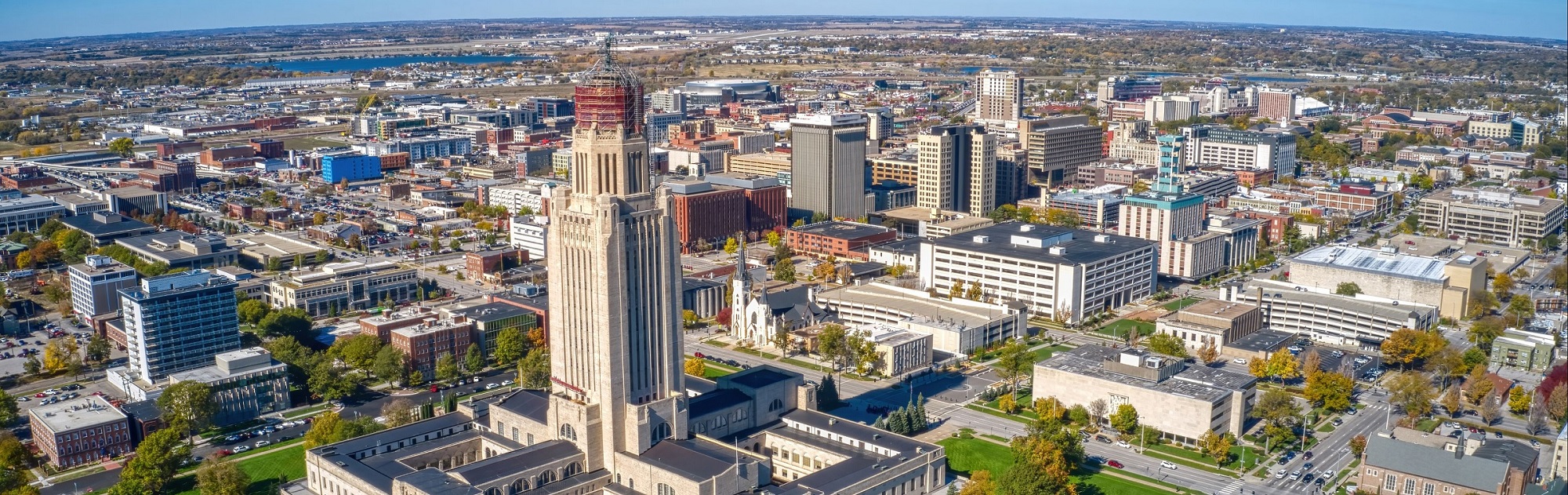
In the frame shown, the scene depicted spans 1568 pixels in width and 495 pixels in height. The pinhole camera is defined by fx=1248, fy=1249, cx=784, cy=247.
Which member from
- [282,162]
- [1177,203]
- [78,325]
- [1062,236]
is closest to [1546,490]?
[1062,236]

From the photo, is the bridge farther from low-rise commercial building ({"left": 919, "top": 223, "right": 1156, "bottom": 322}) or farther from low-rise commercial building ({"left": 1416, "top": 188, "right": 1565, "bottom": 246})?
low-rise commercial building ({"left": 1416, "top": 188, "right": 1565, "bottom": 246})

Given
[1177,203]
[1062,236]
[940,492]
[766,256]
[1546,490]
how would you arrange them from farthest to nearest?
1. [766,256]
2. [1177,203]
3. [1062,236]
4. [940,492]
5. [1546,490]

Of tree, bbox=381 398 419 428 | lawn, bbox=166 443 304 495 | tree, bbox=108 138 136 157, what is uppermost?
tree, bbox=108 138 136 157

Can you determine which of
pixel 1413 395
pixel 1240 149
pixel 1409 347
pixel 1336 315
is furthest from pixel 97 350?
pixel 1240 149

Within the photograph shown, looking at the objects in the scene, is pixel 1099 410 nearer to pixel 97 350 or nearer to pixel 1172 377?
pixel 1172 377

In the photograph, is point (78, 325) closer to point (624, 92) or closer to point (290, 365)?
point (290, 365)

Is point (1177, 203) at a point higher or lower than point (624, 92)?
lower

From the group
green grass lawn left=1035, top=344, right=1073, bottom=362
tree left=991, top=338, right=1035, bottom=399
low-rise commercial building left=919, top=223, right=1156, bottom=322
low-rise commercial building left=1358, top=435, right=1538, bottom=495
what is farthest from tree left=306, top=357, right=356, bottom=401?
low-rise commercial building left=1358, top=435, right=1538, bottom=495
